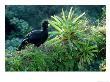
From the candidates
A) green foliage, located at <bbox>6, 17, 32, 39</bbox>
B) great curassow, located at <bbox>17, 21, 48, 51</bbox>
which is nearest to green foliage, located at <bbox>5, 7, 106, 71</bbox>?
great curassow, located at <bbox>17, 21, 48, 51</bbox>

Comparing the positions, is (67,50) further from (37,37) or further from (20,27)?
(20,27)

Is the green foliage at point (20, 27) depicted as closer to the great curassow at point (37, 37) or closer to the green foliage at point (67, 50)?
the great curassow at point (37, 37)

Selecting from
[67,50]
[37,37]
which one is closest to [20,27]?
[37,37]

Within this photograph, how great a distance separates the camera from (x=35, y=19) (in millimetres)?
4953

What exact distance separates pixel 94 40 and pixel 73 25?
0.31 metres

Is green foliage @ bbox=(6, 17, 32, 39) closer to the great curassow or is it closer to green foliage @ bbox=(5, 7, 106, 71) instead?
the great curassow

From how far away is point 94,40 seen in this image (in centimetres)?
495

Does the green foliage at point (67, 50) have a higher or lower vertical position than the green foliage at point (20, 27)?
lower

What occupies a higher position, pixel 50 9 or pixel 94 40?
pixel 50 9

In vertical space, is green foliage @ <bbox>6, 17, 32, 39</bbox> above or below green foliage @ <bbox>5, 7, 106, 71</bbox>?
above

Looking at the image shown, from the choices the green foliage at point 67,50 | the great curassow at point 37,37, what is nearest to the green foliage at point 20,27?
the great curassow at point 37,37
